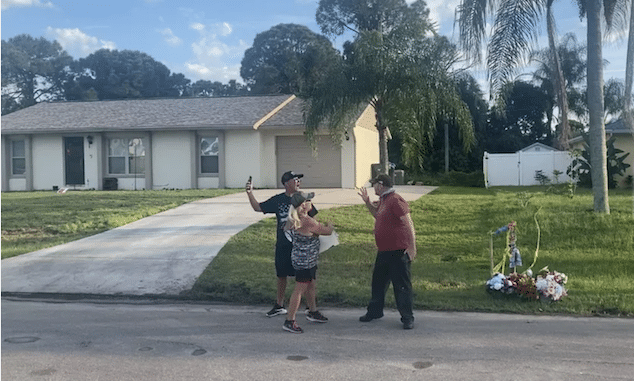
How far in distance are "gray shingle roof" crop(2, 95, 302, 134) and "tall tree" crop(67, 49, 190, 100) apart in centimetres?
2418

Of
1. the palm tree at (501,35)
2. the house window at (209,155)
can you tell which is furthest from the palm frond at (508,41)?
the house window at (209,155)

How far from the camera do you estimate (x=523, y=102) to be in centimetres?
4353

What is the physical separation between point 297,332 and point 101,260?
5313 mm

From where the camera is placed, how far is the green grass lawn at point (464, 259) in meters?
8.10

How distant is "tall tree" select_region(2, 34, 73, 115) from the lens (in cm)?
5094

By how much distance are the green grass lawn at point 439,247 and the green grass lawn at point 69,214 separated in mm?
27

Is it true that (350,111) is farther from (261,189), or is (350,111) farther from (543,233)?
(261,189)

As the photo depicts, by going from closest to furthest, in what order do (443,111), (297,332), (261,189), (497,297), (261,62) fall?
(297,332) < (497,297) < (443,111) < (261,189) < (261,62)

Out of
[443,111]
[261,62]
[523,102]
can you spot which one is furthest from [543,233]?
[261,62]

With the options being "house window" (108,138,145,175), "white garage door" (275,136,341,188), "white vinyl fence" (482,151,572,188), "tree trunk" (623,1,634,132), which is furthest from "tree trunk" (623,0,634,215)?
"house window" (108,138,145,175)

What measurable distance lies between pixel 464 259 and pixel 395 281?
430 centimetres

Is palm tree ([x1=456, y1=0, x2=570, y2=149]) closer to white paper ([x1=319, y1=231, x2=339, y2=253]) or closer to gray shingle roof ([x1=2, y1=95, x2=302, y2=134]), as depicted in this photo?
white paper ([x1=319, y1=231, x2=339, y2=253])

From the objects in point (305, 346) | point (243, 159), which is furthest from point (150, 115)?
point (305, 346)

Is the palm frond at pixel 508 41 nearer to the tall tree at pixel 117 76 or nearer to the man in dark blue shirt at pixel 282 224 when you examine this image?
the man in dark blue shirt at pixel 282 224
